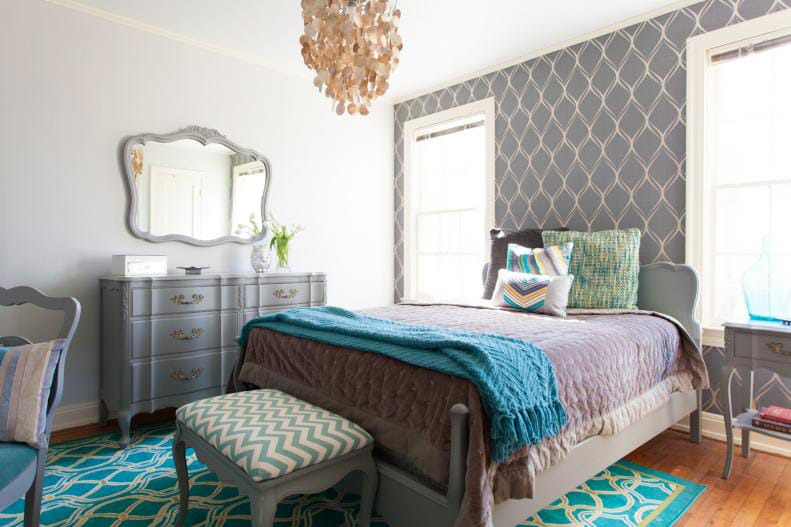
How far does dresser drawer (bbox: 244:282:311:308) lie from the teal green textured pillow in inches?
74.0

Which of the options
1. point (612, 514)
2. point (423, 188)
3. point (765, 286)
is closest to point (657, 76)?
point (765, 286)

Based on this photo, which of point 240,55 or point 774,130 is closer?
point 774,130

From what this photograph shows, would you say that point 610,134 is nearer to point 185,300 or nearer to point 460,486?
point 460,486

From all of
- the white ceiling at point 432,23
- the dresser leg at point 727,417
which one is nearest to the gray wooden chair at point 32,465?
the white ceiling at point 432,23

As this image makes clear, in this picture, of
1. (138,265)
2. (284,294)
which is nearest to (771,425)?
(284,294)

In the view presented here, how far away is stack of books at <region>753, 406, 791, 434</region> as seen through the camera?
7.60 ft

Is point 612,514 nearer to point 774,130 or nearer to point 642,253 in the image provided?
point 642,253

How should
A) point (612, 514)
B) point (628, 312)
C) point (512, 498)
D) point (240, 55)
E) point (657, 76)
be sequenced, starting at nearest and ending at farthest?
point (512, 498) < point (612, 514) < point (628, 312) < point (657, 76) < point (240, 55)

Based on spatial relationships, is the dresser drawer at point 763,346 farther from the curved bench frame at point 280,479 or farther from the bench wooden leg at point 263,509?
the bench wooden leg at point 263,509

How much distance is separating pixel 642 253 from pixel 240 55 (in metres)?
3.25

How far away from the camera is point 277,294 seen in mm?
3521

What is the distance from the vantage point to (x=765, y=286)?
2.44 m

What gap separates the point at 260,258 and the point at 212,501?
6.09ft

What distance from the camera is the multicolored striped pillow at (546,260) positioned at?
301cm
